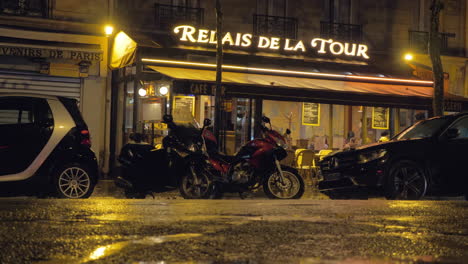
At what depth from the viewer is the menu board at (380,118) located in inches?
819

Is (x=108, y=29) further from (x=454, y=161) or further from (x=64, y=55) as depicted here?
(x=454, y=161)

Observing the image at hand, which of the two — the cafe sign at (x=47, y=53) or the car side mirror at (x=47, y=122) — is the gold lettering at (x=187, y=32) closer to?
the cafe sign at (x=47, y=53)

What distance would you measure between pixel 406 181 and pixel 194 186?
3.12 meters

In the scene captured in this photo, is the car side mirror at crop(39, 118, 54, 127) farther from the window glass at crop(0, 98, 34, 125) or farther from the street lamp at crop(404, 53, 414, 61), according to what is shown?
the street lamp at crop(404, 53, 414, 61)

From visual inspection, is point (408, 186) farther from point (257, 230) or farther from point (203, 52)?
point (203, 52)

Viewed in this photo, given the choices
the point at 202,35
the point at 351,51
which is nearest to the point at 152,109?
the point at 202,35

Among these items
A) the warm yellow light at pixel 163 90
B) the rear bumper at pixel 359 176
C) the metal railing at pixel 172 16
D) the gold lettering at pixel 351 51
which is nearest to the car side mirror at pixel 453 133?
the rear bumper at pixel 359 176

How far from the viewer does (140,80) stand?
16875 mm

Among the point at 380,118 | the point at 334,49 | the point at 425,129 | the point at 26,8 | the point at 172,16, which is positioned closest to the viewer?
the point at 425,129

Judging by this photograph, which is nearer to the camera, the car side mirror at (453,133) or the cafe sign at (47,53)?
the car side mirror at (453,133)

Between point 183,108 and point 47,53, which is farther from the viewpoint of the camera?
point 183,108

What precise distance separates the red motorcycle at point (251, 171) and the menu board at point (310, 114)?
9.23 m

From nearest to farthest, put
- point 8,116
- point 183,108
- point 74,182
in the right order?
point 8,116 → point 74,182 → point 183,108

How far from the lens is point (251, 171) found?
10359 mm
